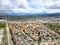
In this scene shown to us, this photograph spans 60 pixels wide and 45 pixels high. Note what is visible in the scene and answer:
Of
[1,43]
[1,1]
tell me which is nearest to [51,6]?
[1,1]

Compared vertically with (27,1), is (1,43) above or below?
below

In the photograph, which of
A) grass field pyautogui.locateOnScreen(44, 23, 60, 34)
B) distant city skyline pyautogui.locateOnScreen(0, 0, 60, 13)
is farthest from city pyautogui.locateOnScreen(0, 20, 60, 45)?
distant city skyline pyautogui.locateOnScreen(0, 0, 60, 13)

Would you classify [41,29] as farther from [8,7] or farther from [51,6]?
[8,7]

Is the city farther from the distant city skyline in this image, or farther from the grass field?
the distant city skyline

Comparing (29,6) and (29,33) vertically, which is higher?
(29,6)

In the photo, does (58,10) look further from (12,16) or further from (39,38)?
(12,16)

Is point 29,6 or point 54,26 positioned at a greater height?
point 29,6

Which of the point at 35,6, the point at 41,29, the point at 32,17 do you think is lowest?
the point at 41,29

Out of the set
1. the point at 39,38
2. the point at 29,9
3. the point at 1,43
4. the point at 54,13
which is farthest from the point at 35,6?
the point at 1,43

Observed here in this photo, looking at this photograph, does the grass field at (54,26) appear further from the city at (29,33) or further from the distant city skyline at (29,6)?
the distant city skyline at (29,6)
